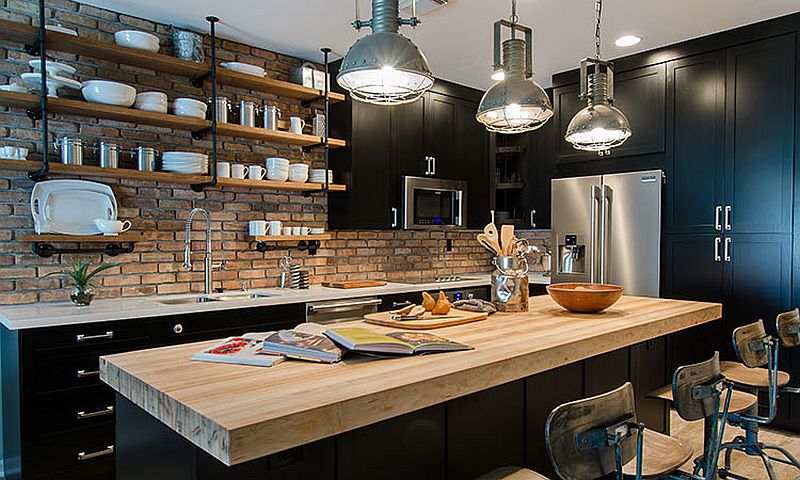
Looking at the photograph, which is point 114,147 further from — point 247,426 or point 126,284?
point 247,426

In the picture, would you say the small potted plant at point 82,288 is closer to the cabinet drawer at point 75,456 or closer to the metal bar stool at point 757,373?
the cabinet drawer at point 75,456

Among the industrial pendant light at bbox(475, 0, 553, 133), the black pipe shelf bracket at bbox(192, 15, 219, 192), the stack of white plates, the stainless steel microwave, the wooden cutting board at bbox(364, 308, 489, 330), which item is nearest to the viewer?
the wooden cutting board at bbox(364, 308, 489, 330)

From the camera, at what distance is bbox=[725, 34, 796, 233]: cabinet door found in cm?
361

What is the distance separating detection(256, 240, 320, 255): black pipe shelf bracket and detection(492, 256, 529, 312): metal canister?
2040 millimetres

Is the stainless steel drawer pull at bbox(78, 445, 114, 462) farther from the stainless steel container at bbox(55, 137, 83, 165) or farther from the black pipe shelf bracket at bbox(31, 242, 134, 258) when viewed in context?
the stainless steel container at bbox(55, 137, 83, 165)

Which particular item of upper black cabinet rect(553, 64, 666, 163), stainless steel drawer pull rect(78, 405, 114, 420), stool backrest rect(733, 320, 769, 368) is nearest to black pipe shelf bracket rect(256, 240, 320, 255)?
stainless steel drawer pull rect(78, 405, 114, 420)

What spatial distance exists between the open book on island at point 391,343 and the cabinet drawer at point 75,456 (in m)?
1.70

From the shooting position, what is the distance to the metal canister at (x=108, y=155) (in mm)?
3174

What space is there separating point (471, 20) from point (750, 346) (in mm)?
2494

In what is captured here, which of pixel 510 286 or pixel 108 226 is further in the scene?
pixel 108 226

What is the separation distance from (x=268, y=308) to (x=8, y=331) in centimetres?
128

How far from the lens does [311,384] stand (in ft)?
4.38

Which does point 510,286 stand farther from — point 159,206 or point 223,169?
point 159,206

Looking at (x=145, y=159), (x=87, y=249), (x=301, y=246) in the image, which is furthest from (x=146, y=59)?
(x=301, y=246)
